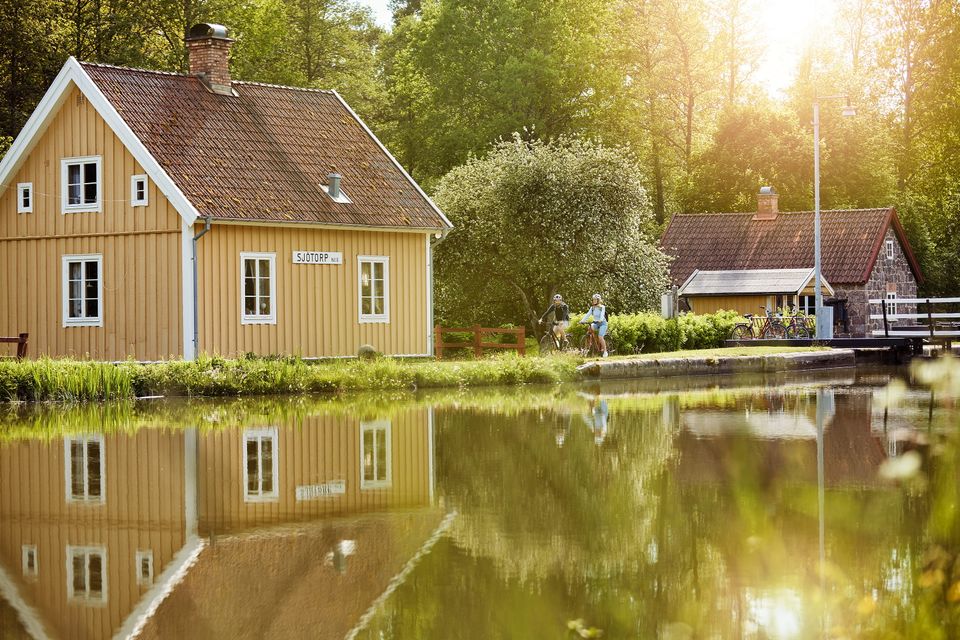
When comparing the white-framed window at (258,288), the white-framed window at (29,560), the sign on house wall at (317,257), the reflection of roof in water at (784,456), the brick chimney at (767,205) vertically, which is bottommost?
the white-framed window at (29,560)

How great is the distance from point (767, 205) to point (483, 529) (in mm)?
48684

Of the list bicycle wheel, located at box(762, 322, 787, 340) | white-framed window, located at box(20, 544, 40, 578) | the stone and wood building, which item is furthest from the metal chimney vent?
white-framed window, located at box(20, 544, 40, 578)

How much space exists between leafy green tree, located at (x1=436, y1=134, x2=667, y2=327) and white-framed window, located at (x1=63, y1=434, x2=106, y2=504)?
2558 cm

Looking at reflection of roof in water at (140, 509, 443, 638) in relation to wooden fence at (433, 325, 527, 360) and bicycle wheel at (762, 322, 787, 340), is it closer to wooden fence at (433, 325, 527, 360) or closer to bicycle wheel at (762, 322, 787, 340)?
wooden fence at (433, 325, 527, 360)

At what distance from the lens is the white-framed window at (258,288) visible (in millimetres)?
31953

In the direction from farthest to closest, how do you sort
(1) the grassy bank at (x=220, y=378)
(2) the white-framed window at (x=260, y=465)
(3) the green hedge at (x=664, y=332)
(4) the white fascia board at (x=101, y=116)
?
(3) the green hedge at (x=664, y=332)
(4) the white fascia board at (x=101, y=116)
(1) the grassy bank at (x=220, y=378)
(2) the white-framed window at (x=260, y=465)

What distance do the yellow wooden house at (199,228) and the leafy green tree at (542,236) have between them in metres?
7.33

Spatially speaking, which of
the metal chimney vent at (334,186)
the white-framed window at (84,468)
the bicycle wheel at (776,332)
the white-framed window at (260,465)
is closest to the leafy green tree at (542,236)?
the bicycle wheel at (776,332)

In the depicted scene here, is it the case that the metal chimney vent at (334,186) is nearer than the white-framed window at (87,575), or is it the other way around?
the white-framed window at (87,575)

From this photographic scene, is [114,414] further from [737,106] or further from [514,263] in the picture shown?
[737,106]

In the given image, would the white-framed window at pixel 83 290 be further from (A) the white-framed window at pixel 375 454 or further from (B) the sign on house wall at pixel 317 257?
(A) the white-framed window at pixel 375 454

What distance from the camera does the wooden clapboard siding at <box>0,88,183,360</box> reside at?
31719 millimetres

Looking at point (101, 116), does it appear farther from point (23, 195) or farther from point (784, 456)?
point (784, 456)

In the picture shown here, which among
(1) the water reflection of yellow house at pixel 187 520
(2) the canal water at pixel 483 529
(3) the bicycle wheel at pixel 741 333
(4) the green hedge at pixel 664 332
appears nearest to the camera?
(2) the canal water at pixel 483 529
